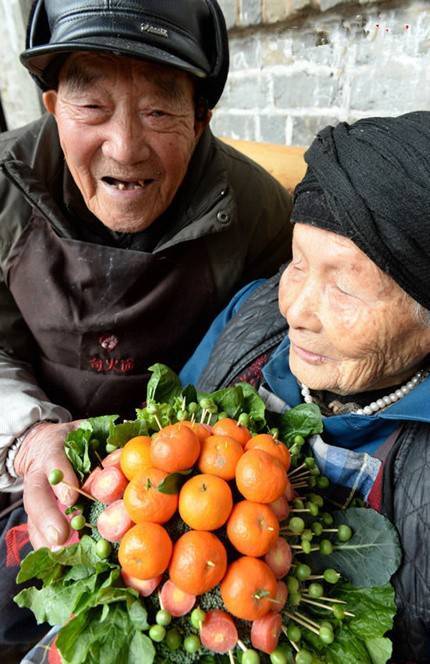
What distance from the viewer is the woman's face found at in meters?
0.84

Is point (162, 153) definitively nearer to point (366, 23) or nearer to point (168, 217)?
point (168, 217)

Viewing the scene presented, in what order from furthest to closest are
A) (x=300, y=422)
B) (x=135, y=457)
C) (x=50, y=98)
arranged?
1. (x=50, y=98)
2. (x=300, y=422)
3. (x=135, y=457)

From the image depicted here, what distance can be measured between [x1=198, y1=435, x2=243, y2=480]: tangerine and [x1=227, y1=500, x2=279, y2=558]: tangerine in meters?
0.05

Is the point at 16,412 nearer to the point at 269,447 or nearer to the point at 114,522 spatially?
the point at 114,522

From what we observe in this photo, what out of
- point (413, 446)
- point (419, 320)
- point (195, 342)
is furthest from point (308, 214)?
point (195, 342)

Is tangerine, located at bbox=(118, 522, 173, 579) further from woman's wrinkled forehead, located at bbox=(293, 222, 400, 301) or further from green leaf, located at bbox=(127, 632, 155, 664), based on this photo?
woman's wrinkled forehead, located at bbox=(293, 222, 400, 301)

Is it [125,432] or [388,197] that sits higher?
[388,197]

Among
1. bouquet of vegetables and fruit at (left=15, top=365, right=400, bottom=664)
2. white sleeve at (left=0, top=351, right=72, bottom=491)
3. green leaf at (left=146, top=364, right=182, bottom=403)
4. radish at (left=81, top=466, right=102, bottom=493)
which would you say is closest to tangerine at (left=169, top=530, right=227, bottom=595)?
bouquet of vegetables and fruit at (left=15, top=365, right=400, bottom=664)

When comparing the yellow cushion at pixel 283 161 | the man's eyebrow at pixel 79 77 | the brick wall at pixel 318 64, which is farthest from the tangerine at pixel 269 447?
the brick wall at pixel 318 64

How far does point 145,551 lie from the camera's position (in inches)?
27.6

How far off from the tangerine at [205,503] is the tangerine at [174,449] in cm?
3

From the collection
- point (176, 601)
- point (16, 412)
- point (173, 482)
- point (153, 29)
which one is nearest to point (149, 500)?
point (173, 482)

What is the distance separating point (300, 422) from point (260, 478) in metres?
0.30

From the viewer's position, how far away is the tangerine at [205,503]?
712 millimetres
